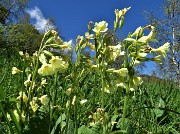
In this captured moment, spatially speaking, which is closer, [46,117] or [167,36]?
[46,117]

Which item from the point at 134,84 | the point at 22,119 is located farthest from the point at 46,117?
the point at 134,84

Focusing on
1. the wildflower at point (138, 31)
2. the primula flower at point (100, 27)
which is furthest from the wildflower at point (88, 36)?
the wildflower at point (138, 31)

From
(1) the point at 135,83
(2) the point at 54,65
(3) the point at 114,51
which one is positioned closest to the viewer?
(2) the point at 54,65

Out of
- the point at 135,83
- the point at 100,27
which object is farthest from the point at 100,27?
the point at 135,83

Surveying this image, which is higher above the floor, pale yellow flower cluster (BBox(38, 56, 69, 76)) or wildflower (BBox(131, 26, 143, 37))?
wildflower (BBox(131, 26, 143, 37))

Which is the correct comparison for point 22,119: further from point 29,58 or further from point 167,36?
point 167,36

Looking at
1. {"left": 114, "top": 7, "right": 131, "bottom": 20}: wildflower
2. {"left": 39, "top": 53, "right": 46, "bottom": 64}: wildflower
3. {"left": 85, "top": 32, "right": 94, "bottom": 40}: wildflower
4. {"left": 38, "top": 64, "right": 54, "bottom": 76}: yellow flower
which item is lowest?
{"left": 38, "top": 64, "right": 54, "bottom": 76}: yellow flower

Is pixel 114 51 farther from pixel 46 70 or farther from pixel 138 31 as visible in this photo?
pixel 46 70

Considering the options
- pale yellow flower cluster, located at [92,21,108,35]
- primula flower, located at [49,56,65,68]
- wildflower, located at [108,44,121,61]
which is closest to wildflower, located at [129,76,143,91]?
wildflower, located at [108,44,121,61]

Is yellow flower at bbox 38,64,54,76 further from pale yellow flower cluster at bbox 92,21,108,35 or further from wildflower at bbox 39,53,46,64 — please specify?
pale yellow flower cluster at bbox 92,21,108,35

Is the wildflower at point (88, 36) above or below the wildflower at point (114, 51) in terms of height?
above

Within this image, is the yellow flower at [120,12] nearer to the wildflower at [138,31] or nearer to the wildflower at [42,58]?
the wildflower at [138,31]

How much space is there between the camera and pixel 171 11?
3114 cm

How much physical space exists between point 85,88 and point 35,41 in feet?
147
